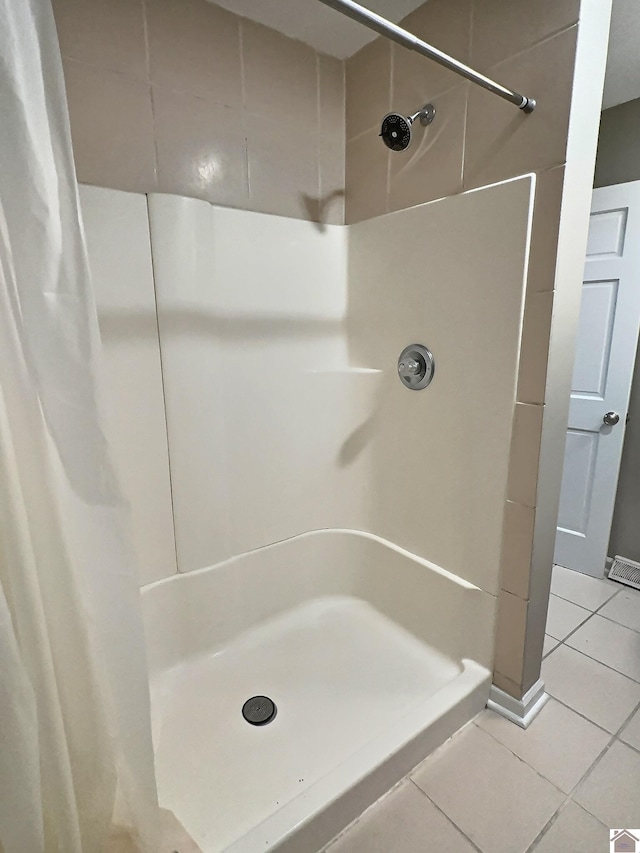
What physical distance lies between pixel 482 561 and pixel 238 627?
2.86 feet

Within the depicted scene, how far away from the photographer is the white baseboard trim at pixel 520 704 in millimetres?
1292

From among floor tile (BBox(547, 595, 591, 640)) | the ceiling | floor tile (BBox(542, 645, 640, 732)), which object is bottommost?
floor tile (BBox(547, 595, 591, 640))

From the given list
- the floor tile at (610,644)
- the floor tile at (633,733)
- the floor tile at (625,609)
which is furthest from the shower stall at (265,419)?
the floor tile at (625,609)

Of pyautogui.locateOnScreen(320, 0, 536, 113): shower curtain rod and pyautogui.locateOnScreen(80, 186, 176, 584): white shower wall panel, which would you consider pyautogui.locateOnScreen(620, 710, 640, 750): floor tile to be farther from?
pyautogui.locateOnScreen(320, 0, 536, 113): shower curtain rod

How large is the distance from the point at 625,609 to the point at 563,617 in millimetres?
287

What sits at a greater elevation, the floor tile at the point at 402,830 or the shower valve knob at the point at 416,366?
the shower valve knob at the point at 416,366

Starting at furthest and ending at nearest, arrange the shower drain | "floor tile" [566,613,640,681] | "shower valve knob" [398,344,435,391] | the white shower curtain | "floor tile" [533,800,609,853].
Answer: "floor tile" [566,613,640,681] < "shower valve knob" [398,344,435,391] < the shower drain < "floor tile" [533,800,609,853] < the white shower curtain

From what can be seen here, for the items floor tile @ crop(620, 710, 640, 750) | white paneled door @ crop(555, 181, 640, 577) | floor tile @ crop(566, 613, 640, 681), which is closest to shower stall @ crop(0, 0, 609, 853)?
floor tile @ crop(620, 710, 640, 750)

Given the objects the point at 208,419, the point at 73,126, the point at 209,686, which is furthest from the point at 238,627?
the point at 73,126

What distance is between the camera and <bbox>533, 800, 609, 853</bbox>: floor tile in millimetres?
970

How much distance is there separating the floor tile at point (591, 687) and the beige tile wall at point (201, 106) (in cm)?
177

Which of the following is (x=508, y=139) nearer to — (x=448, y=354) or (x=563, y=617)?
(x=448, y=354)

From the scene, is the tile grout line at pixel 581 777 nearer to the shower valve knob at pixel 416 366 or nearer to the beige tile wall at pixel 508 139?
the beige tile wall at pixel 508 139

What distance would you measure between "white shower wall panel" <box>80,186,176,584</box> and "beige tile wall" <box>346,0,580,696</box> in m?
0.85
